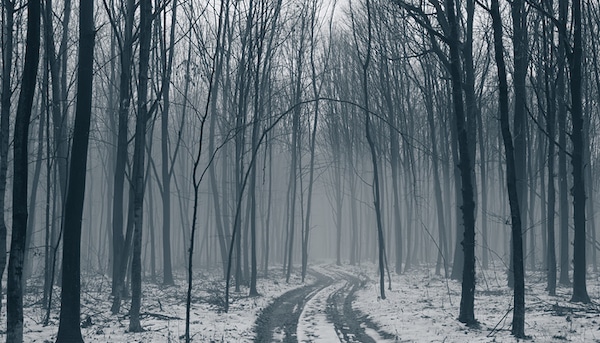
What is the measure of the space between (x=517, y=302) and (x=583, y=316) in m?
2.50

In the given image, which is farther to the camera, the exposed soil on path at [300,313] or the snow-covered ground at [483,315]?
the exposed soil on path at [300,313]

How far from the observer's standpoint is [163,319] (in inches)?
569

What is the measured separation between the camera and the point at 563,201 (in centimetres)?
2111

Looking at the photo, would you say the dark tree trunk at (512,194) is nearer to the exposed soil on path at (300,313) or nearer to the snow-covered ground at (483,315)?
the snow-covered ground at (483,315)

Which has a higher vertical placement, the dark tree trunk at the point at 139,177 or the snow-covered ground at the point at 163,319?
the dark tree trunk at the point at 139,177

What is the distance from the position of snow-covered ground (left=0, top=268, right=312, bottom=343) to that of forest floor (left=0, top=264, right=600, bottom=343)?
22 millimetres

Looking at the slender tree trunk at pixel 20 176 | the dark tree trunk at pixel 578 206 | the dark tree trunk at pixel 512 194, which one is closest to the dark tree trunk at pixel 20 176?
the slender tree trunk at pixel 20 176

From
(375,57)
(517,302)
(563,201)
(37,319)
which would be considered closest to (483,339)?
(517,302)

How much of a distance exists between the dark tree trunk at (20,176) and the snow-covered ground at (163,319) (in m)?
2.78

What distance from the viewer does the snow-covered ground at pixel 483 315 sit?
1120 cm

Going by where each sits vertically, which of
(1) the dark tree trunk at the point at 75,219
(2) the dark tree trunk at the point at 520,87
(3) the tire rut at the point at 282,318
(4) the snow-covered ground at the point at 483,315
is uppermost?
(2) the dark tree trunk at the point at 520,87

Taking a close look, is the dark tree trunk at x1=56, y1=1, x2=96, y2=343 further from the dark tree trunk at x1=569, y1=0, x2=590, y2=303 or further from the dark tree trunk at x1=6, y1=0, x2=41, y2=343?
the dark tree trunk at x1=569, y1=0, x2=590, y2=303

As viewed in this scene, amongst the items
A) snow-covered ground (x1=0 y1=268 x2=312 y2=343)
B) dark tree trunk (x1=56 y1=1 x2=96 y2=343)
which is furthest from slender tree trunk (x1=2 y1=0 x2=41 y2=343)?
snow-covered ground (x1=0 y1=268 x2=312 y2=343)

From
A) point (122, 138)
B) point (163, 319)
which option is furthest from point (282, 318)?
point (122, 138)
